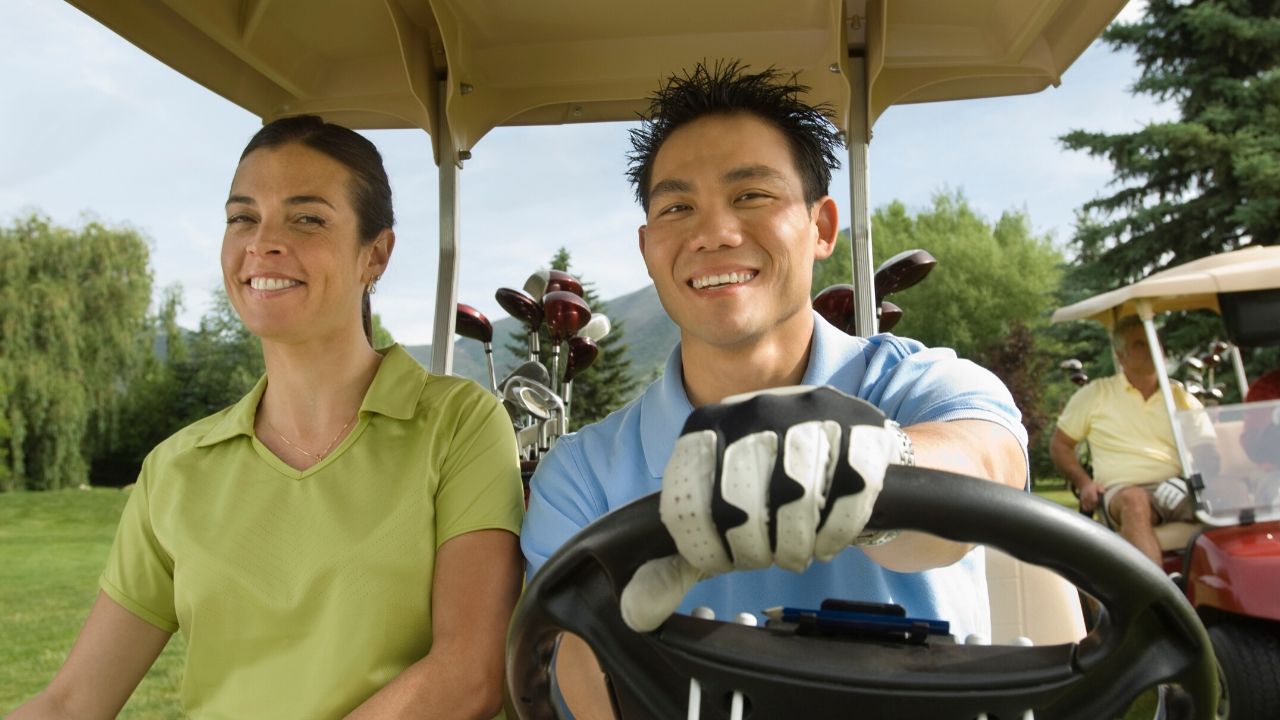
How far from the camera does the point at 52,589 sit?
10664mm

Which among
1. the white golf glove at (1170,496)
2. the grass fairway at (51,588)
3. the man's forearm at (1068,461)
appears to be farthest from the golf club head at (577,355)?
the man's forearm at (1068,461)

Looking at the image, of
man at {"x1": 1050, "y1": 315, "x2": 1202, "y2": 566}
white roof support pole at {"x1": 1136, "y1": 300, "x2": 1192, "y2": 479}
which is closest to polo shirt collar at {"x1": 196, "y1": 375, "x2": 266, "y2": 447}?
white roof support pole at {"x1": 1136, "y1": 300, "x2": 1192, "y2": 479}

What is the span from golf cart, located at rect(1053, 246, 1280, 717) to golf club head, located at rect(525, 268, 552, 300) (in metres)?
2.45

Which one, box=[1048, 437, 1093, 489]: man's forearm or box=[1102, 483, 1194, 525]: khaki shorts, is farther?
box=[1048, 437, 1093, 489]: man's forearm

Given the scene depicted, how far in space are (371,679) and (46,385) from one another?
2189 centimetres

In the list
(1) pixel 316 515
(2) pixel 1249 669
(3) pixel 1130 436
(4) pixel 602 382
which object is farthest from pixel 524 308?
(4) pixel 602 382

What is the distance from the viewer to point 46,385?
20609 mm

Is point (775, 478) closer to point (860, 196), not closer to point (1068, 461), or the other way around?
point (860, 196)

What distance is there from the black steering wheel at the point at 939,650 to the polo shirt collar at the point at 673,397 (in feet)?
1.97

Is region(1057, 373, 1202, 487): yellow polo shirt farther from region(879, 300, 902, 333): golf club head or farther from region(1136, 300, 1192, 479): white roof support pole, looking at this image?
region(879, 300, 902, 333): golf club head

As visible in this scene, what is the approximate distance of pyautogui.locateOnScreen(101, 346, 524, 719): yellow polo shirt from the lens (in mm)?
1598

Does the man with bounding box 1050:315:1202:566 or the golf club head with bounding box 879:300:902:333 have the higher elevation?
the golf club head with bounding box 879:300:902:333

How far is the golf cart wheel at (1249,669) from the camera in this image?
→ 3.78 m

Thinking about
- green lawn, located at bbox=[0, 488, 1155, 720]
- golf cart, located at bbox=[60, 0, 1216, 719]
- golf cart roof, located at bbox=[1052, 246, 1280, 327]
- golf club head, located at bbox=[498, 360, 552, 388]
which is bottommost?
green lawn, located at bbox=[0, 488, 1155, 720]
